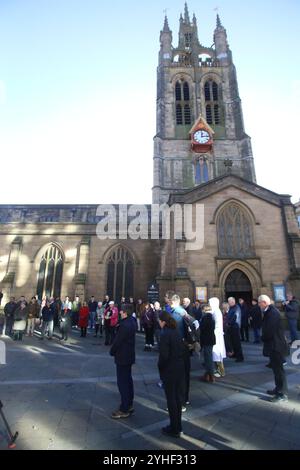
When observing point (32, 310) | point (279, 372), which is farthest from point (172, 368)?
point (32, 310)

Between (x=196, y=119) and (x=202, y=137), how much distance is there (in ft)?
11.9

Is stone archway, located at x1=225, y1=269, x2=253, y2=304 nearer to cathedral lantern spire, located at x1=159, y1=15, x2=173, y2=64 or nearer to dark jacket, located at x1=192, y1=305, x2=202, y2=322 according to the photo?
dark jacket, located at x1=192, y1=305, x2=202, y2=322

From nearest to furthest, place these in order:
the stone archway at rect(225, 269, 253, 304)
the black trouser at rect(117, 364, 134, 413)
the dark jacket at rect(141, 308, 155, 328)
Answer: the black trouser at rect(117, 364, 134, 413) → the dark jacket at rect(141, 308, 155, 328) → the stone archway at rect(225, 269, 253, 304)

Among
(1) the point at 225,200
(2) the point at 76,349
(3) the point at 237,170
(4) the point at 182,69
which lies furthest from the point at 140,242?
(4) the point at 182,69

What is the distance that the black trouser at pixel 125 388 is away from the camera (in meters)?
4.27

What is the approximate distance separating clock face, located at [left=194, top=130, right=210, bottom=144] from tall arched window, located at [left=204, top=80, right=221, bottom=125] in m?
3.91

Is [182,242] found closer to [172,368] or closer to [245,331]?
[245,331]

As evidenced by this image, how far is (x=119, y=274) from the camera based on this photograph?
67.9 feet

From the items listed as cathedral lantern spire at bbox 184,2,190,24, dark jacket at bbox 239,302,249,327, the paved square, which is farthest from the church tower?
the paved square

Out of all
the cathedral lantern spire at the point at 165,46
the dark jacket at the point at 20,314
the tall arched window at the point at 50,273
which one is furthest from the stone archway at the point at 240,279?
the cathedral lantern spire at the point at 165,46

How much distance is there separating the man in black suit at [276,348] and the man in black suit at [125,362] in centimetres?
277

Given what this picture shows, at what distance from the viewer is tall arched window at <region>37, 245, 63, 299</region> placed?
20.6m
